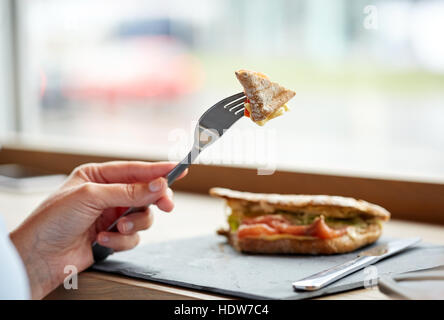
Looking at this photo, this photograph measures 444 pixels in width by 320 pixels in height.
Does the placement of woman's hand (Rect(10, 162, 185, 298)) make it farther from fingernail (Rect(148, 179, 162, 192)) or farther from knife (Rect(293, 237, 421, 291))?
knife (Rect(293, 237, 421, 291))

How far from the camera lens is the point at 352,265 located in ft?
3.43

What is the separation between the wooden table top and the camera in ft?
3.23

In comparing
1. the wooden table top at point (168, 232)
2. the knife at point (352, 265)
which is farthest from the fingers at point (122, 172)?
the knife at point (352, 265)

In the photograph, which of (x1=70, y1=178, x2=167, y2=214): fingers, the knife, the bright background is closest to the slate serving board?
the knife

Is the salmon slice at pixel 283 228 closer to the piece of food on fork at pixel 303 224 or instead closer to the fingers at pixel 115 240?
the piece of food on fork at pixel 303 224

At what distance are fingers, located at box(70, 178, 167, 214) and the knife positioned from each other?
0.30 meters

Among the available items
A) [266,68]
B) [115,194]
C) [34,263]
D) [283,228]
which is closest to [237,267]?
[283,228]

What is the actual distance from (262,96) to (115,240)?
403 millimetres

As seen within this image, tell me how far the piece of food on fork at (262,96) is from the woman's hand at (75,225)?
209mm

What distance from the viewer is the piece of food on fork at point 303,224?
119 centimetres

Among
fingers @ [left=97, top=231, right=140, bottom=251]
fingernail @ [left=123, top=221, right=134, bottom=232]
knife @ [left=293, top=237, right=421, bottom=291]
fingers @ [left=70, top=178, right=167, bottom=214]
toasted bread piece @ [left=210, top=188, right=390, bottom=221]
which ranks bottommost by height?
knife @ [left=293, top=237, right=421, bottom=291]

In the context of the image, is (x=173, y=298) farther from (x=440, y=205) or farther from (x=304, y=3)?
(x=304, y=3)
